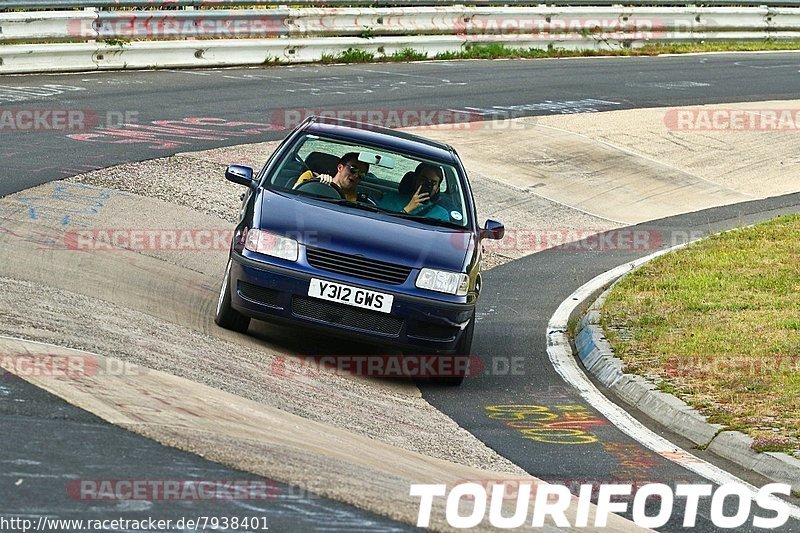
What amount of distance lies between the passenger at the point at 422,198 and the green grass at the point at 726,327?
74.2 inches

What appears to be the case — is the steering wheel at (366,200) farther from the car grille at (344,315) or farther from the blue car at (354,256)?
the car grille at (344,315)

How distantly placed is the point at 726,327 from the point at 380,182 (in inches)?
124

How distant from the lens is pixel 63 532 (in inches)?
205

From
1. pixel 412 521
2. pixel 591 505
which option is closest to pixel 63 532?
pixel 412 521

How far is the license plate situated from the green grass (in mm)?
2204

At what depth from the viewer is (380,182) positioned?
10.7 meters

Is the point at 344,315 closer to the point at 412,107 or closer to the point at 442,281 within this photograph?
the point at 442,281

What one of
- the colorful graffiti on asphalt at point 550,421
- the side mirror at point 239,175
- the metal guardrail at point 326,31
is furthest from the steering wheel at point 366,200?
the metal guardrail at point 326,31

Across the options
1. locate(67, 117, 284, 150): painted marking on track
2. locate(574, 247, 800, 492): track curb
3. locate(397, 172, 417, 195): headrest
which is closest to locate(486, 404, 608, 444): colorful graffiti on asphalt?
locate(574, 247, 800, 492): track curb

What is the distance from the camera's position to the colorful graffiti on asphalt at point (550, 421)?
8.50m

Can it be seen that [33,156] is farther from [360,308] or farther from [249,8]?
[249,8]

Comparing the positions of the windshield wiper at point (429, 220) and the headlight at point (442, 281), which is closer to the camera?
the headlight at point (442, 281)

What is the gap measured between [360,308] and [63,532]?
4128 millimetres

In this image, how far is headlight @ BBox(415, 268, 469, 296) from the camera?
9297 millimetres
